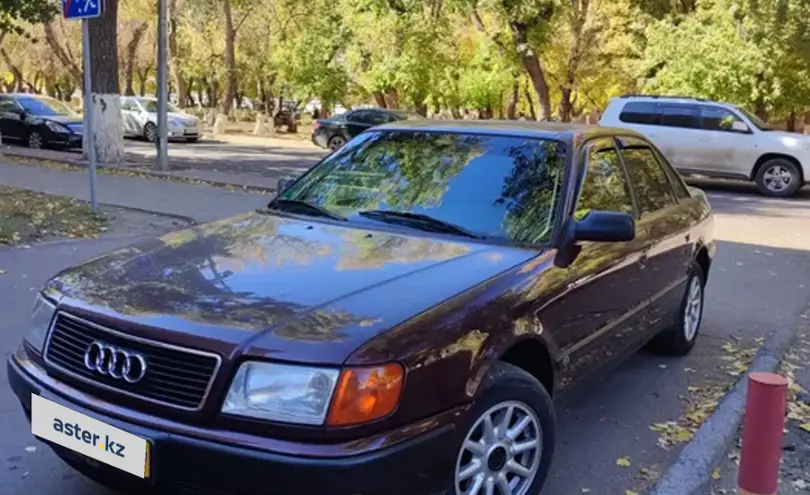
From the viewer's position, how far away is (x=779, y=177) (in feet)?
55.0

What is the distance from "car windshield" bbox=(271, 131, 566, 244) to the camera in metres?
3.81

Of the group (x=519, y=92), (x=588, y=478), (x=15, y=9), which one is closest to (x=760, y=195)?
(x=588, y=478)

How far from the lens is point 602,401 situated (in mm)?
4863

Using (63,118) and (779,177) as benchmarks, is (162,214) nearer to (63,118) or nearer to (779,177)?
(779,177)

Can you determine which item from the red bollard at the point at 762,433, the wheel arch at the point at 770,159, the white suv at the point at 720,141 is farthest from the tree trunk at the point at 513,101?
the red bollard at the point at 762,433

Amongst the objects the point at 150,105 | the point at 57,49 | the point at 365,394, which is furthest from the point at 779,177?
the point at 57,49

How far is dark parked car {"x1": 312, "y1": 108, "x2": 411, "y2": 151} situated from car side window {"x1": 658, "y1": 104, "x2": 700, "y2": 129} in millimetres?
9051

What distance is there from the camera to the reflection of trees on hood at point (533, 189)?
148 inches

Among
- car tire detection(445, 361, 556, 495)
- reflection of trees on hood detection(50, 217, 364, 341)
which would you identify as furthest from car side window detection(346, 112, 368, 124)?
car tire detection(445, 361, 556, 495)

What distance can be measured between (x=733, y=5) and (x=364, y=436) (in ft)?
75.6

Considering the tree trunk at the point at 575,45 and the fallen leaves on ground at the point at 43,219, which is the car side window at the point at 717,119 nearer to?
the tree trunk at the point at 575,45

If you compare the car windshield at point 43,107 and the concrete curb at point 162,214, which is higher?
the car windshield at point 43,107

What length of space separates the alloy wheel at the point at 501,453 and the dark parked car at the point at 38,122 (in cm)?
2018

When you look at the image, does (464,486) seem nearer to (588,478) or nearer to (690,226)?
(588,478)
